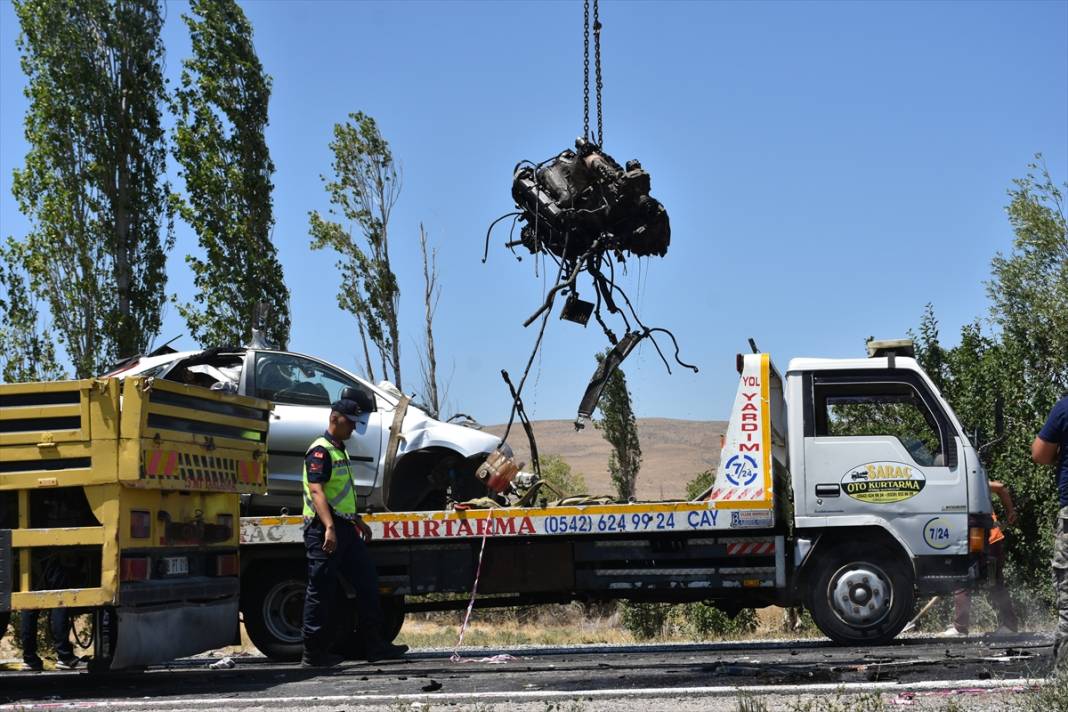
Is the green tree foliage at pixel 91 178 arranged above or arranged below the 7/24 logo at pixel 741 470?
above

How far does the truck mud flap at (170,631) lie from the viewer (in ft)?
26.1

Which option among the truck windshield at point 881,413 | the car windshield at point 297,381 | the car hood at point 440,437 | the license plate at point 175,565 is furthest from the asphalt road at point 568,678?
the car windshield at point 297,381

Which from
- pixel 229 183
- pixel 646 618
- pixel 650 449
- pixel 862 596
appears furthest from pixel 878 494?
pixel 650 449

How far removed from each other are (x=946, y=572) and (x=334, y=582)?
4.72m

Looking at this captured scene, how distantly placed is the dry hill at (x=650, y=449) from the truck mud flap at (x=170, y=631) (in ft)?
179

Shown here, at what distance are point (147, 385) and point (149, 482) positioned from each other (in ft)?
2.08

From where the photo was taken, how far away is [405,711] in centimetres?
633

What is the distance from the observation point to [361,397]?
33.2 ft

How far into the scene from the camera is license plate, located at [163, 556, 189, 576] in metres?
8.59

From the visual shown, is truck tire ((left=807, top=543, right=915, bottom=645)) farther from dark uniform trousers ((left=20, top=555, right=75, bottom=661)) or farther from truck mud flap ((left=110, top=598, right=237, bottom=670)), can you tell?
dark uniform trousers ((left=20, top=555, right=75, bottom=661))

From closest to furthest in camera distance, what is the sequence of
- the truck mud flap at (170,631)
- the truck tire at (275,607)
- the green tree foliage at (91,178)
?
the truck mud flap at (170,631)
the truck tire at (275,607)
the green tree foliage at (91,178)

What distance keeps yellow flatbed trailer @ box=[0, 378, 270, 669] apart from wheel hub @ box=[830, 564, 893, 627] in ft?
16.2

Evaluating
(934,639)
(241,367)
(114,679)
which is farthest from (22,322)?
(934,639)

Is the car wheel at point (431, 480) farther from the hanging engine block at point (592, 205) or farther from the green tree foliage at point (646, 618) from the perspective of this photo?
the green tree foliage at point (646, 618)
